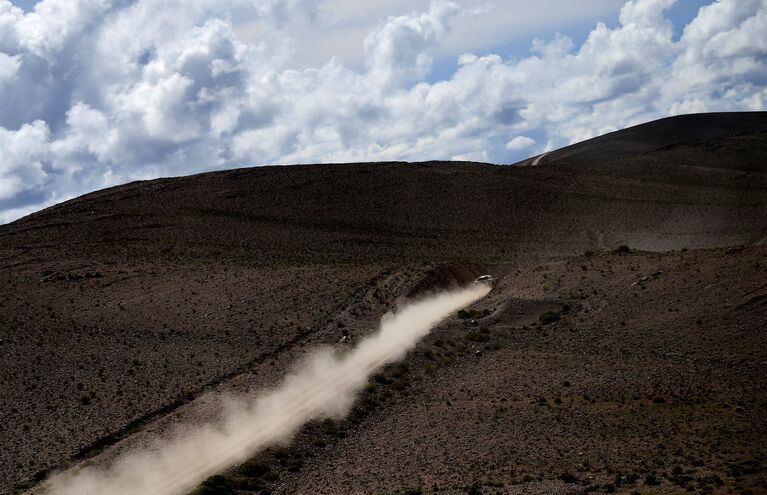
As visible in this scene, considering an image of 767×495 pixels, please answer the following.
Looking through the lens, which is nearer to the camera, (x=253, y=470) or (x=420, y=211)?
(x=253, y=470)

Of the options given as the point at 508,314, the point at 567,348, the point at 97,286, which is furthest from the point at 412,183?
the point at 567,348

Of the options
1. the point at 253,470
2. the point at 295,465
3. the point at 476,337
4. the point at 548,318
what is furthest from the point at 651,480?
the point at 548,318

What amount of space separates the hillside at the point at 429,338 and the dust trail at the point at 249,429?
3.54ft

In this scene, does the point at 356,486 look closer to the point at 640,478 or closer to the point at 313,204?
the point at 640,478

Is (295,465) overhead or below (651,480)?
overhead

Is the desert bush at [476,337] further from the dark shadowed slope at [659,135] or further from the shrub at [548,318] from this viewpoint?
the dark shadowed slope at [659,135]

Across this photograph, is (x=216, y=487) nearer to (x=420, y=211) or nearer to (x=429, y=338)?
(x=429, y=338)

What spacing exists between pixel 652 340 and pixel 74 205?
70334 mm

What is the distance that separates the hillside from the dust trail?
42.4 inches

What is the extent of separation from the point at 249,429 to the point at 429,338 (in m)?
13.9

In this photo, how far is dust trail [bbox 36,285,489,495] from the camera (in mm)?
29359

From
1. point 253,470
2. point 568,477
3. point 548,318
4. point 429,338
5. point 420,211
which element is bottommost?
point 568,477

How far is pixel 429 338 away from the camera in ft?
149

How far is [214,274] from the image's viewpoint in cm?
6241
